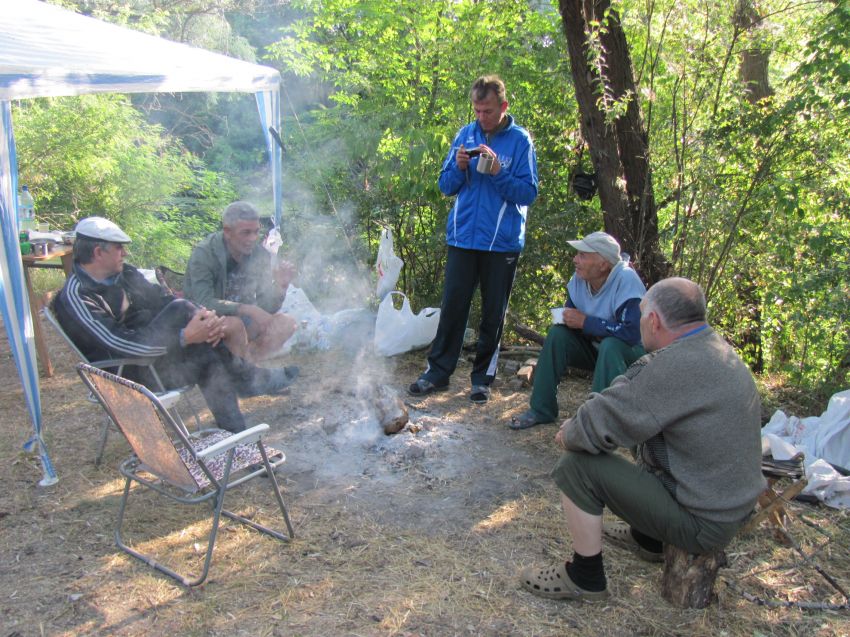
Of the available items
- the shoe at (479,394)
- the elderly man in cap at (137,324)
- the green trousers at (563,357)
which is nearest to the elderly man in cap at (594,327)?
the green trousers at (563,357)

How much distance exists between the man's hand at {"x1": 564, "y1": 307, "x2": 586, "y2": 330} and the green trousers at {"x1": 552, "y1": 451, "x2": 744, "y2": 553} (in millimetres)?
1512

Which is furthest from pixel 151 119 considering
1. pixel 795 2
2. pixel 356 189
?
pixel 795 2

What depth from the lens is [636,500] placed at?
2256 millimetres

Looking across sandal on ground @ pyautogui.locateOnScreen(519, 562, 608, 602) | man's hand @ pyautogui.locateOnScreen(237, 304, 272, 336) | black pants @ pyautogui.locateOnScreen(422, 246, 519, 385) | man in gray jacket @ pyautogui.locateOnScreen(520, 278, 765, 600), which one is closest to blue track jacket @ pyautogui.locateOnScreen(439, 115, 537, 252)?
black pants @ pyautogui.locateOnScreen(422, 246, 519, 385)

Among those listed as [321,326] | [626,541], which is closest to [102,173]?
[321,326]

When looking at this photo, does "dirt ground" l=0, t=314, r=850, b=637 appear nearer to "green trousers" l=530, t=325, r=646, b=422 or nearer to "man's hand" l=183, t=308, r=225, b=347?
"green trousers" l=530, t=325, r=646, b=422

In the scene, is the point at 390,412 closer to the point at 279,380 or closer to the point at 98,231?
the point at 279,380

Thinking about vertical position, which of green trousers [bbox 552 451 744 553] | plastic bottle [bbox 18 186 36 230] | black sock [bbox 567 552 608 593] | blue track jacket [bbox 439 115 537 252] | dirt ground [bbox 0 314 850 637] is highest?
blue track jacket [bbox 439 115 537 252]

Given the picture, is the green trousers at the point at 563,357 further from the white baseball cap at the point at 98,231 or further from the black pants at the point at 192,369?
the white baseball cap at the point at 98,231

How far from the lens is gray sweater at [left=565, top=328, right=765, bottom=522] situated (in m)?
2.13

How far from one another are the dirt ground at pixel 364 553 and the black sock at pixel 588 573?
0.09 metres

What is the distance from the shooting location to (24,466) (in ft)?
11.3

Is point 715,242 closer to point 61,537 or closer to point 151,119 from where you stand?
point 61,537

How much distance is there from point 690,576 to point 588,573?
390 mm
